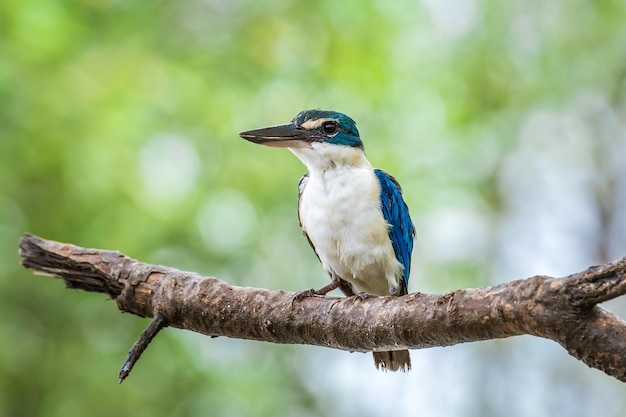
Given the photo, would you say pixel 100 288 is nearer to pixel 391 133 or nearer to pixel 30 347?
pixel 30 347

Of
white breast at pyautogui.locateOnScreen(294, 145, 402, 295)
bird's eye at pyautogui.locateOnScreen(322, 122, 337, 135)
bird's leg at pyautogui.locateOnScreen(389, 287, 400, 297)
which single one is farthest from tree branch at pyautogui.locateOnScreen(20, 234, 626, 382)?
bird's eye at pyautogui.locateOnScreen(322, 122, 337, 135)

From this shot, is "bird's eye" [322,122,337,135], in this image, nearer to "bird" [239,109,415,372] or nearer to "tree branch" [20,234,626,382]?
"bird" [239,109,415,372]

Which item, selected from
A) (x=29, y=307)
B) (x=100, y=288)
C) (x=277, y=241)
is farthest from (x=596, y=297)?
(x=29, y=307)

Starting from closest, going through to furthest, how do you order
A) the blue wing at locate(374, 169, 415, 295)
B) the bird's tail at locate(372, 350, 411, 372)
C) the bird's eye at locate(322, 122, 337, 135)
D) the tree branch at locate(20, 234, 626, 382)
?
1. the tree branch at locate(20, 234, 626, 382)
2. the bird's tail at locate(372, 350, 411, 372)
3. the blue wing at locate(374, 169, 415, 295)
4. the bird's eye at locate(322, 122, 337, 135)

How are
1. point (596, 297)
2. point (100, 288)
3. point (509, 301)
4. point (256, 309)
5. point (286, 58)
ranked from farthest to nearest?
point (286, 58) → point (100, 288) → point (256, 309) → point (509, 301) → point (596, 297)

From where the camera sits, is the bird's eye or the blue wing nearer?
the blue wing

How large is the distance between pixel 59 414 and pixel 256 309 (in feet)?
13.6

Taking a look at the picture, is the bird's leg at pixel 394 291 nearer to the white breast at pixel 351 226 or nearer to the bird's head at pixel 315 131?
the white breast at pixel 351 226

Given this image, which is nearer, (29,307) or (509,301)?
(509,301)

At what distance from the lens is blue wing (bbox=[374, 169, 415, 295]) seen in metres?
4.73

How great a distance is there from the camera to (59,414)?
24.3 feet

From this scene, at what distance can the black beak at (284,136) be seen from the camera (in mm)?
4641

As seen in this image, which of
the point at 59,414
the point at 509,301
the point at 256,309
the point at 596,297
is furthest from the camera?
the point at 59,414

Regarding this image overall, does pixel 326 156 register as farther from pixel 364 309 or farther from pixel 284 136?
pixel 364 309
